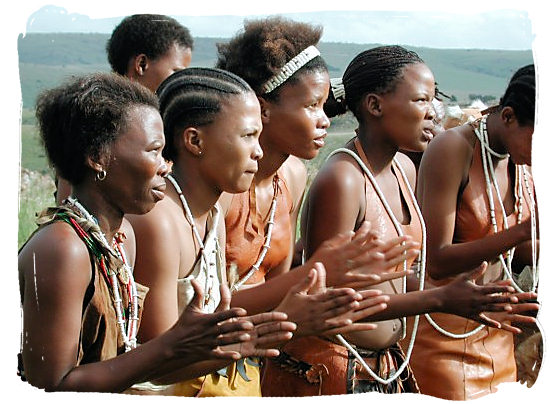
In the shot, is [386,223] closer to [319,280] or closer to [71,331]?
[319,280]

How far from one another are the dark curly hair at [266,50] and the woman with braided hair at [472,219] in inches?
31.1

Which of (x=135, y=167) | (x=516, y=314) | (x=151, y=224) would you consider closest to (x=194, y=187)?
(x=151, y=224)

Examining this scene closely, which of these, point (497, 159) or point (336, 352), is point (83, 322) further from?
point (497, 159)

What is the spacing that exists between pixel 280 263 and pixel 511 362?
3.87 feet

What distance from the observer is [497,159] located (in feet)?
15.5

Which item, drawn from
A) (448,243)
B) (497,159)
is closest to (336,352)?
(448,243)

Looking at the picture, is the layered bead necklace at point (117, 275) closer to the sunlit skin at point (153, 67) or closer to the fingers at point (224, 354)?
the fingers at point (224, 354)

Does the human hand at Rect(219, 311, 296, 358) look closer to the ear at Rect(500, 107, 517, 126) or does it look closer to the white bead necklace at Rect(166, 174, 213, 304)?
the white bead necklace at Rect(166, 174, 213, 304)

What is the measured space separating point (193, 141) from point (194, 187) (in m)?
0.16

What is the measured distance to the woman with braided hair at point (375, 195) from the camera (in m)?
4.15

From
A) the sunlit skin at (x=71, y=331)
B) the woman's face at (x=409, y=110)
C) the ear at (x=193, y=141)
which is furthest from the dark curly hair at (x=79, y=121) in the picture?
the woman's face at (x=409, y=110)

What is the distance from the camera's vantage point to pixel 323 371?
4242mm

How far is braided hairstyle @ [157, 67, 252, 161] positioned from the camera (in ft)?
12.5

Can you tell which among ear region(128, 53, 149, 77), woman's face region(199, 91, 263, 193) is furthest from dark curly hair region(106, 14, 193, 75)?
woman's face region(199, 91, 263, 193)
